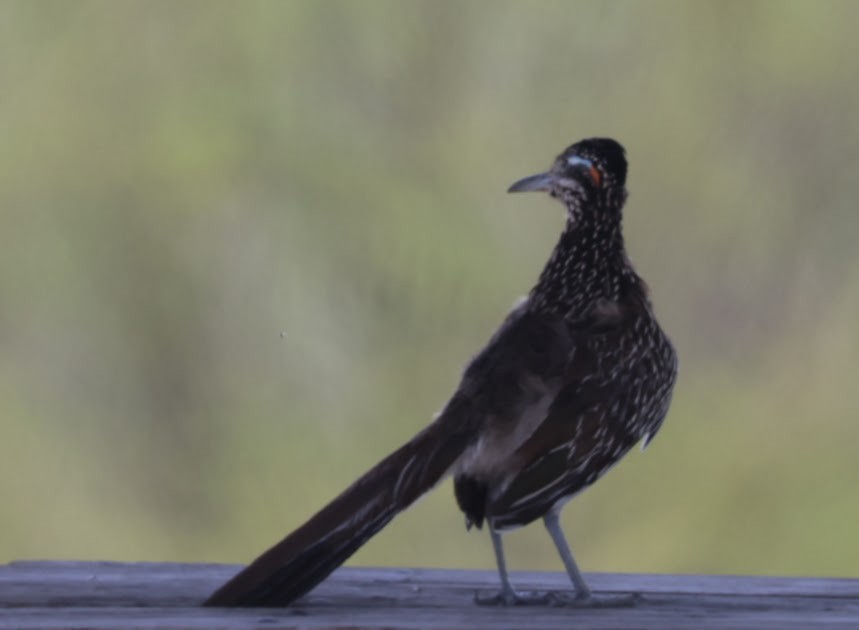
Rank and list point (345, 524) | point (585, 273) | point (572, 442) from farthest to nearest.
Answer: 1. point (585, 273)
2. point (572, 442)
3. point (345, 524)

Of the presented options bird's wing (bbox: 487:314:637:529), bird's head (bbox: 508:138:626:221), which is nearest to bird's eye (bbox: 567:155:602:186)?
bird's head (bbox: 508:138:626:221)

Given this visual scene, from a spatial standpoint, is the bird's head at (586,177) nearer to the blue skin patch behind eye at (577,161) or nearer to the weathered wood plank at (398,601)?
the blue skin patch behind eye at (577,161)

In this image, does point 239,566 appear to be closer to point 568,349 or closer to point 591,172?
point 568,349

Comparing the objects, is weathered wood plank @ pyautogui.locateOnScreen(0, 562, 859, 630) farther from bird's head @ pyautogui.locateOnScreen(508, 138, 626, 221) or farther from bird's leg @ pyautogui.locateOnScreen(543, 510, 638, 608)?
bird's head @ pyautogui.locateOnScreen(508, 138, 626, 221)

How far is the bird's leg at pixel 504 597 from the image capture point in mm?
3311

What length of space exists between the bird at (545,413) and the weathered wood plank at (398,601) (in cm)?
11

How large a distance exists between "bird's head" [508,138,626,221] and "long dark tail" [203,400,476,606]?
63 cm

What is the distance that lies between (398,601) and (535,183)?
91 cm

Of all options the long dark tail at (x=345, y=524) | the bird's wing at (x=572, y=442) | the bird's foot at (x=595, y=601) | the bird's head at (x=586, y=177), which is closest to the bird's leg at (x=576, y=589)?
the bird's foot at (x=595, y=601)

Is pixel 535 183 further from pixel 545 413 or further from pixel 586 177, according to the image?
pixel 545 413

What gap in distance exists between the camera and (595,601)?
3346mm

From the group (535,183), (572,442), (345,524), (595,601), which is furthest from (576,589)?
(535,183)

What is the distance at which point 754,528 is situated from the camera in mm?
6070

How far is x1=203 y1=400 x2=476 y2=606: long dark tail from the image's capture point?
10.0 ft
